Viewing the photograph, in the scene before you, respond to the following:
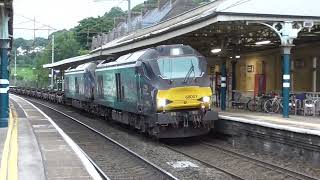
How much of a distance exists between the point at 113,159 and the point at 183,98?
3272mm

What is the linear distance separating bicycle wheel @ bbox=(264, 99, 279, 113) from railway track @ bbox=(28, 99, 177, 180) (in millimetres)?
7031

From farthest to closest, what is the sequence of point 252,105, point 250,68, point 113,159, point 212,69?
point 212,69
point 250,68
point 252,105
point 113,159

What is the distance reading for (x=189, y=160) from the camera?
14891 millimetres

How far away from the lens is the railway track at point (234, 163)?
12367 mm

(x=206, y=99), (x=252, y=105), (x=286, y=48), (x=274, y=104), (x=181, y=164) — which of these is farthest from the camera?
(x=252, y=105)

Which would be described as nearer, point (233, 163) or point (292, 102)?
point (233, 163)

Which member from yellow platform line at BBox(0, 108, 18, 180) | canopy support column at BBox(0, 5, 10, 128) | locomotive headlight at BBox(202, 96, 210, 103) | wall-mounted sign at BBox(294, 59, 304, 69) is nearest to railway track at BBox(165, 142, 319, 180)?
locomotive headlight at BBox(202, 96, 210, 103)

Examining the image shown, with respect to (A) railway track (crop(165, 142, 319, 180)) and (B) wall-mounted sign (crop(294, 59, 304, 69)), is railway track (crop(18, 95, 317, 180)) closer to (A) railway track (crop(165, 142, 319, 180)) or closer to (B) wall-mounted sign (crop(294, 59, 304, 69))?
(A) railway track (crop(165, 142, 319, 180))

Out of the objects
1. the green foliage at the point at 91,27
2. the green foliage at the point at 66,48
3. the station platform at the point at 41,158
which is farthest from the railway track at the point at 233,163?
the green foliage at the point at 66,48

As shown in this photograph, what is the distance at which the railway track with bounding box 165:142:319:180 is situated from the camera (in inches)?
487

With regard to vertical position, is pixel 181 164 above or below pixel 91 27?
below

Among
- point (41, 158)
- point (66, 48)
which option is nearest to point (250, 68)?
point (41, 158)

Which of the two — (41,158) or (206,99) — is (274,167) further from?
(41,158)

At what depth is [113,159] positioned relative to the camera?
598 inches
